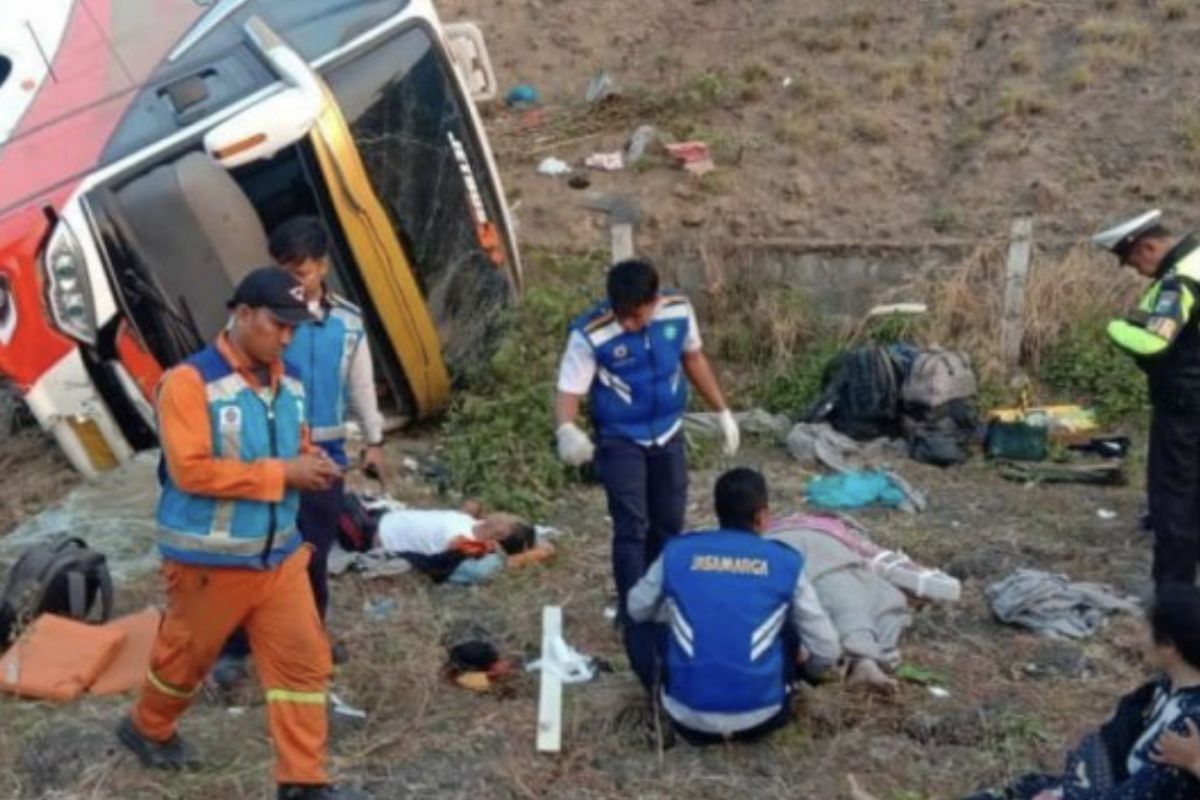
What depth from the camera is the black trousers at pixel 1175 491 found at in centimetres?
669

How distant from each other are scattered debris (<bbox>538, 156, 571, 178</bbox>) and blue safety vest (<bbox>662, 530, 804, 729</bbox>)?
8.09 metres

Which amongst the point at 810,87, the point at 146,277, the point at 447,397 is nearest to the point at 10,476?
the point at 146,277

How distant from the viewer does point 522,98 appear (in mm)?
14570

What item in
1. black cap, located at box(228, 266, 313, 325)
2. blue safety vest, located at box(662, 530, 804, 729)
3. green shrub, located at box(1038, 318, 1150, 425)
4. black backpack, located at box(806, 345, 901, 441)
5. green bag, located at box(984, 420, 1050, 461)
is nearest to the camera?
black cap, located at box(228, 266, 313, 325)

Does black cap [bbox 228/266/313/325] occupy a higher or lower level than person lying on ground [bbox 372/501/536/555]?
higher

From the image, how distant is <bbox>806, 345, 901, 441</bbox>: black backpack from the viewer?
388 inches

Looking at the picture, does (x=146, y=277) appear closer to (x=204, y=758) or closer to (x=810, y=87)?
(x=204, y=758)

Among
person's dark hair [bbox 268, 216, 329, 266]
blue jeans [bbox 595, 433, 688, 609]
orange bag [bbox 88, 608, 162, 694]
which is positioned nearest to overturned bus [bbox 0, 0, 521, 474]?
orange bag [bbox 88, 608, 162, 694]

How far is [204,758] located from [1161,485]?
3.60m

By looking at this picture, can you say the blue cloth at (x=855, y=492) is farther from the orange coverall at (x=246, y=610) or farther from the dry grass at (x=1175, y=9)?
the dry grass at (x=1175, y=9)

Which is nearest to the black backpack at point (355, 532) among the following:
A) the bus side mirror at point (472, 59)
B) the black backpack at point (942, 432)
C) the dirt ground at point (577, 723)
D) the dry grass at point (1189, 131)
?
the dirt ground at point (577, 723)

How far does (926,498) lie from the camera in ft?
28.6

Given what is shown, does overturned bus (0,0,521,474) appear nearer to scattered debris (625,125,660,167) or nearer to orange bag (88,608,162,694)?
orange bag (88,608,162,694)

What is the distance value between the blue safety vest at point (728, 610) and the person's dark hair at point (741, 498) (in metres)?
0.05
